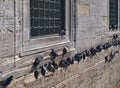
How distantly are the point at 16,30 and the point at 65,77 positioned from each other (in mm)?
1498

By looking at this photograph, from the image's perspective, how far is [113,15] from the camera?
7.36m

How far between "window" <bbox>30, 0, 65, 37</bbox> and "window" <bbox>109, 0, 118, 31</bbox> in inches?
105

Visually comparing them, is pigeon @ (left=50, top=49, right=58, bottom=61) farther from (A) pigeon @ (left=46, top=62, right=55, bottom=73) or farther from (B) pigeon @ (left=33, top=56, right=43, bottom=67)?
(B) pigeon @ (left=33, top=56, right=43, bottom=67)

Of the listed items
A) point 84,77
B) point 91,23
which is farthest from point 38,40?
point 91,23

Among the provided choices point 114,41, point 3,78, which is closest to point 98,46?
point 114,41

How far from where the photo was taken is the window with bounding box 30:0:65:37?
13.0 feet

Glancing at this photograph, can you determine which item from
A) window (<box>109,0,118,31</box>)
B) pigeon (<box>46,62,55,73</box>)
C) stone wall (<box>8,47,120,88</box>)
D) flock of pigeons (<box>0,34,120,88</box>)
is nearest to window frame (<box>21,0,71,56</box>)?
flock of pigeons (<box>0,34,120,88</box>)

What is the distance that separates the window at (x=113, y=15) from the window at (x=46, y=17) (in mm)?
2656

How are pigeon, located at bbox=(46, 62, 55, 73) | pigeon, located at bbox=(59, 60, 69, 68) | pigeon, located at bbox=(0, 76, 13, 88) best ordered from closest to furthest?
1. pigeon, located at bbox=(0, 76, 13, 88)
2. pigeon, located at bbox=(46, 62, 55, 73)
3. pigeon, located at bbox=(59, 60, 69, 68)

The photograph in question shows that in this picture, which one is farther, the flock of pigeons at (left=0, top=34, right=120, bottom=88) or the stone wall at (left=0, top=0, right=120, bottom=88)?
the flock of pigeons at (left=0, top=34, right=120, bottom=88)

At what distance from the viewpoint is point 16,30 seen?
345 cm

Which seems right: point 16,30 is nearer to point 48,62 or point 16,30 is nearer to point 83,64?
point 48,62

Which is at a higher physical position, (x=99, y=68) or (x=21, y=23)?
(x=21, y=23)

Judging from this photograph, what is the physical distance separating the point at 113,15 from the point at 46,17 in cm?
349
